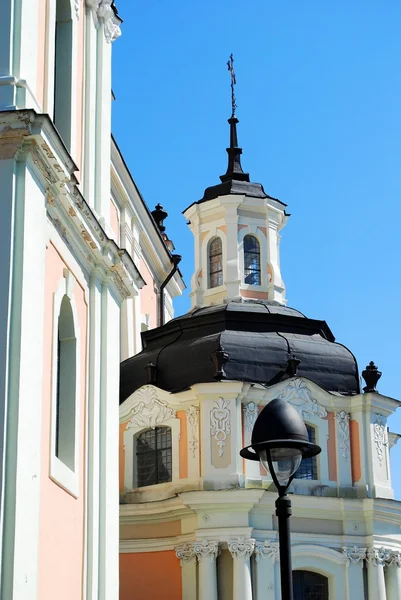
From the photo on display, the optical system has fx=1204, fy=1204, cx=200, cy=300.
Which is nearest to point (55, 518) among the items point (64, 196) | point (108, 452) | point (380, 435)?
point (108, 452)

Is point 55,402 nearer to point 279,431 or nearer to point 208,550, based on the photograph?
point 279,431

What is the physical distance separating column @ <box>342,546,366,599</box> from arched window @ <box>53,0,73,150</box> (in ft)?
46.9

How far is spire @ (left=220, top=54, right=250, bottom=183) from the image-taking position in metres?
31.6

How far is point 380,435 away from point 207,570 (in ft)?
17.2

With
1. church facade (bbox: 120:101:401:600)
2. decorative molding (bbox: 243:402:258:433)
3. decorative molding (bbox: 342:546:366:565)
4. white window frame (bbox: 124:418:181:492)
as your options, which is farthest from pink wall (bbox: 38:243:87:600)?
decorative molding (bbox: 342:546:366:565)

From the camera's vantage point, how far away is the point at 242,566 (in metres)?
24.3

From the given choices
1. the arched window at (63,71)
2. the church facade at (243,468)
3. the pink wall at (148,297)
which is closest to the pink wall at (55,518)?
the arched window at (63,71)

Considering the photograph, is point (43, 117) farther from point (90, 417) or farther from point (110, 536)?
point (110, 536)

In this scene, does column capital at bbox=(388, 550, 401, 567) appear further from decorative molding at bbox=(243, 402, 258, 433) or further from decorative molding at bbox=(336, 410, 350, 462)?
decorative molding at bbox=(243, 402, 258, 433)

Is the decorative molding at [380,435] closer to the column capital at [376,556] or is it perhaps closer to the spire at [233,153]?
the column capital at [376,556]

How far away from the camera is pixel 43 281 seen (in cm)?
1211

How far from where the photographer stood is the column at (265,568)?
24.4 metres

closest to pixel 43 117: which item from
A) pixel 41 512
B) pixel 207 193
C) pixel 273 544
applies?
pixel 41 512

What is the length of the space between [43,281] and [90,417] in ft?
7.94
